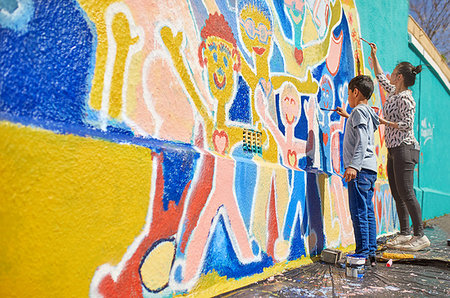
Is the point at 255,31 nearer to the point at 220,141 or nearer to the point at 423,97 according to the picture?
the point at 220,141

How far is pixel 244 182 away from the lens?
242 centimetres

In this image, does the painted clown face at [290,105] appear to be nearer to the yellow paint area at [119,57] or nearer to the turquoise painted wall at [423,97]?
the yellow paint area at [119,57]

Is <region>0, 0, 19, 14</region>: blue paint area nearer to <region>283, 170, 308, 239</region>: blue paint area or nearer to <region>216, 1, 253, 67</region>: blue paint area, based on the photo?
<region>216, 1, 253, 67</region>: blue paint area

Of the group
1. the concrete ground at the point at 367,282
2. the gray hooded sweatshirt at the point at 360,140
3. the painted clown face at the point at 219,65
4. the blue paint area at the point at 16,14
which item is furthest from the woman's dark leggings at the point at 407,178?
the blue paint area at the point at 16,14

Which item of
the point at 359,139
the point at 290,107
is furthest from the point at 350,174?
the point at 290,107

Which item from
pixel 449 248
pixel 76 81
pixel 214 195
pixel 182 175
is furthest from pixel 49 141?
pixel 449 248

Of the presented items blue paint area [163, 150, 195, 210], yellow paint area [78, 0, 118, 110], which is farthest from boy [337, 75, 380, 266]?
yellow paint area [78, 0, 118, 110]

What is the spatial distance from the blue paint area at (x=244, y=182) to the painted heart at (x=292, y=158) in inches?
26.1

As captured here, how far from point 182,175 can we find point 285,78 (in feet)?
5.02

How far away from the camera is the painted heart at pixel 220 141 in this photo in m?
2.33

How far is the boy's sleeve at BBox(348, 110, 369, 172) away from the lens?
293 cm

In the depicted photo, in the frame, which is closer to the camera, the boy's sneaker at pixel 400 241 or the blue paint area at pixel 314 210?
the blue paint area at pixel 314 210

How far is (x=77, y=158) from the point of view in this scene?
1488 millimetres

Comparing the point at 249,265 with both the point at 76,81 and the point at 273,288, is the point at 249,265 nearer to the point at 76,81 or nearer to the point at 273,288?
the point at 273,288
